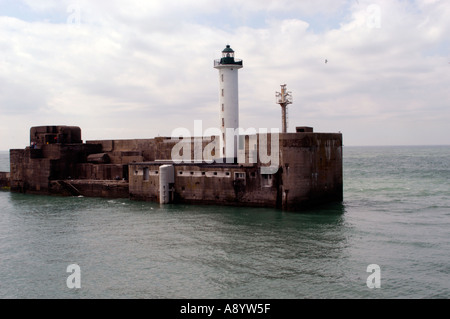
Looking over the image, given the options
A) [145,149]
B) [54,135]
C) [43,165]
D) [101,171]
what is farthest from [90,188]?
[54,135]

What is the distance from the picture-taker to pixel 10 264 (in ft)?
63.0

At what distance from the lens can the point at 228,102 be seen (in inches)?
1432

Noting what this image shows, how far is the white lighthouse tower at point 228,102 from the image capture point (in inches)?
1431

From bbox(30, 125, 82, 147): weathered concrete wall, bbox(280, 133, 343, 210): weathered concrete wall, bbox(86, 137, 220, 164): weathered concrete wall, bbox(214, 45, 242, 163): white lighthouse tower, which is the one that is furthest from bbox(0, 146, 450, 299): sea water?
bbox(30, 125, 82, 147): weathered concrete wall

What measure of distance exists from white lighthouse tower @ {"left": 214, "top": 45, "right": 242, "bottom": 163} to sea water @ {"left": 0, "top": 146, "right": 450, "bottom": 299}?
Result: 287 inches

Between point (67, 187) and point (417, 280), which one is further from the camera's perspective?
point (67, 187)

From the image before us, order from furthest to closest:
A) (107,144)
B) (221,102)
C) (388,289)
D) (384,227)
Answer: (107,144)
(221,102)
(384,227)
(388,289)

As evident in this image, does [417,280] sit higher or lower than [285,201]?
lower

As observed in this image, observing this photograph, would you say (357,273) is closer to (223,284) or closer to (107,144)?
(223,284)

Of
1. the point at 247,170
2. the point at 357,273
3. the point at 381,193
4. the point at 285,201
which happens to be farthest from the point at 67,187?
the point at 357,273

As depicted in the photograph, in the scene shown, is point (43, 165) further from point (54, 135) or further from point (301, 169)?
point (301, 169)

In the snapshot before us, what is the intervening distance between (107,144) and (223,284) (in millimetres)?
34016

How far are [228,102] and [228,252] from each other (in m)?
18.8

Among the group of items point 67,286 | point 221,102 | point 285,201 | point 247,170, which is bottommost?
point 67,286
